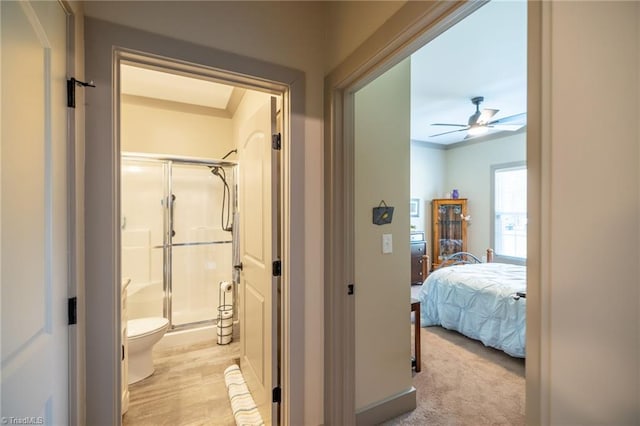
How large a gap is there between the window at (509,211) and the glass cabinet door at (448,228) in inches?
21.3

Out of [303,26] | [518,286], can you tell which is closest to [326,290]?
[303,26]

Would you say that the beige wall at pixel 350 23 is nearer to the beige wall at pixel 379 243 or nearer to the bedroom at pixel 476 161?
the beige wall at pixel 379 243

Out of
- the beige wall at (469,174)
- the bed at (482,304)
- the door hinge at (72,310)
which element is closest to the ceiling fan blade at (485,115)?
the beige wall at (469,174)

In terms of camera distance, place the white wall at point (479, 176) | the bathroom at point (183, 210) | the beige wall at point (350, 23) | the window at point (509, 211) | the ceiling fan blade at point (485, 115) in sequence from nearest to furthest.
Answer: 1. the beige wall at point (350, 23)
2. the bathroom at point (183, 210)
3. the ceiling fan blade at point (485, 115)
4. the window at point (509, 211)
5. the white wall at point (479, 176)

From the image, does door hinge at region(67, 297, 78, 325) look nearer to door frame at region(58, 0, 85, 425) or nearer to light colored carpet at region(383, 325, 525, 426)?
door frame at region(58, 0, 85, 425)

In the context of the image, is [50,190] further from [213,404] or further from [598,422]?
[213,404]

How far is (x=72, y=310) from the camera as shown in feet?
3.26

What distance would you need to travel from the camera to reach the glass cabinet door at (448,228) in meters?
5.51

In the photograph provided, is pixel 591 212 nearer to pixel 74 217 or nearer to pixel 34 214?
pixel 34 214

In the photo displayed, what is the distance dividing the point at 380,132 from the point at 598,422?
1615 mm

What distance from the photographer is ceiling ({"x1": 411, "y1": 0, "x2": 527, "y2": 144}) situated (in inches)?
82.9

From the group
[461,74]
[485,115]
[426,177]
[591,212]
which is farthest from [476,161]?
[591,212]

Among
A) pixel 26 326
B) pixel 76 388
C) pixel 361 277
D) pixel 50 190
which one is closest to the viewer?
pixel 26 326

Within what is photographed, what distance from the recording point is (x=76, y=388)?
39.4 inches
